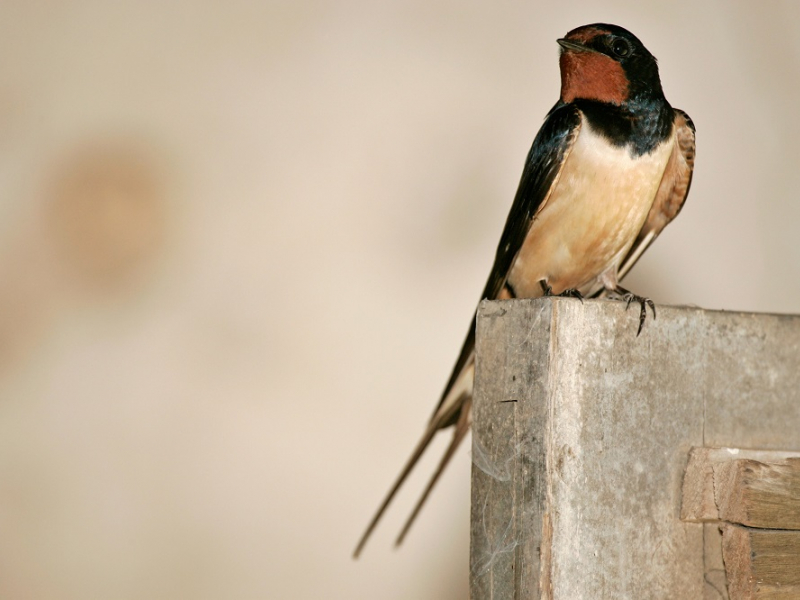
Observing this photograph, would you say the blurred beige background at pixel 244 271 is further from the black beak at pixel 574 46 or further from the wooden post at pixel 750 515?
the wooden post at pixel 750 515

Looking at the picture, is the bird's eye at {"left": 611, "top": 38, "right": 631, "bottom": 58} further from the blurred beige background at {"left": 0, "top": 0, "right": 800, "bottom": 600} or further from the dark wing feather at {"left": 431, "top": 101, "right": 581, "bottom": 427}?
the blurred beige background at {"left": 0, "top": 0, "right": 800, "bottom": 600}

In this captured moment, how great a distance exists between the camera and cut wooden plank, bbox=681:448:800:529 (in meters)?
0.92

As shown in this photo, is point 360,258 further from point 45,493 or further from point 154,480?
point 45,493

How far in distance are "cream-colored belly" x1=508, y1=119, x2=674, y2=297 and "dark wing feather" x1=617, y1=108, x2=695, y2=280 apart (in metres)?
0.05

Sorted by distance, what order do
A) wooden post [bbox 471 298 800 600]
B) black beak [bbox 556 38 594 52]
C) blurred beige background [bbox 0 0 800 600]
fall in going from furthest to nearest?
1. blurred beige background [bbox 0 0 800 600]
2. black beak [bbox 556 38 594 52]
3. wooden post [bbox 471 298 800 600]

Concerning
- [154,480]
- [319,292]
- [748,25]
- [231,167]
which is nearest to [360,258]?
[319,292]

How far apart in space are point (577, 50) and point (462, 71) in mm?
790

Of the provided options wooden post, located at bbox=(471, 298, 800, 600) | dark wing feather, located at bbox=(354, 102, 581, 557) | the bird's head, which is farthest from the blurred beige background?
wooden post, located at bbox=(471, 298, 800, 600)

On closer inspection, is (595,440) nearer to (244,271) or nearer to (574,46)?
(574,46)

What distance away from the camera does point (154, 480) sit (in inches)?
71.8

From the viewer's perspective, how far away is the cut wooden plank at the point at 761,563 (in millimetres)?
907

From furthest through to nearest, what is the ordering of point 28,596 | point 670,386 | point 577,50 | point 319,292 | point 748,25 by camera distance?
1. point 748,25
2. point 319,292
3. point 28,596
4. point 577,50
5. point 670,386

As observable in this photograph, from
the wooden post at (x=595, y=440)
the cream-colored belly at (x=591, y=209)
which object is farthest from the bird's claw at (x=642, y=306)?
the cream-colored belly at (x=591, y=209)

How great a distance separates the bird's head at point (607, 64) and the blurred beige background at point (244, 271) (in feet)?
2.48
